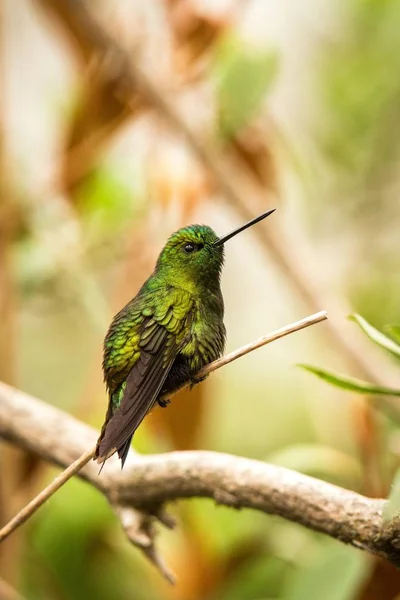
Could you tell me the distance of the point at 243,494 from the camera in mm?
884

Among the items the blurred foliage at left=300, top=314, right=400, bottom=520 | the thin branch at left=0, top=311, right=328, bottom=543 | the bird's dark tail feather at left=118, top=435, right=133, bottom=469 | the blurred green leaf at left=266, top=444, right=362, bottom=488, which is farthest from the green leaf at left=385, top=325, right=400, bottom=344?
the blurred green leaf at left=266, top=444, right=362, bottom=488

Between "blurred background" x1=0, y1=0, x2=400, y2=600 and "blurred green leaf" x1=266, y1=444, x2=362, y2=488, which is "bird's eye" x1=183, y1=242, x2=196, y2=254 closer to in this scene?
"blurred background" x1=0, y1=0, x2=400, y2=600

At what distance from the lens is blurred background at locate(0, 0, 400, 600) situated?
4.87 feet

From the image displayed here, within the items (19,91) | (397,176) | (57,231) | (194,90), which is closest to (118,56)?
(194,90)

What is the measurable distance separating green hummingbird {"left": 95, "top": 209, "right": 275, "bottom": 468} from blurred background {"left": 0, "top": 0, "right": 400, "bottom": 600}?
46 centimetres

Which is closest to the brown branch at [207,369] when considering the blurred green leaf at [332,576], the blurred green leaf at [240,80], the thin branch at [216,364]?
the thin branch at [216,364]

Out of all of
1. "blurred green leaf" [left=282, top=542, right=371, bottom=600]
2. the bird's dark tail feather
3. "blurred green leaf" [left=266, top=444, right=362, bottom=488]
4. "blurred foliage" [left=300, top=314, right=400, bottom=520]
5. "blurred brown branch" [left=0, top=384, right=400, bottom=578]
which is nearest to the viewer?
the bird's dark tail feather

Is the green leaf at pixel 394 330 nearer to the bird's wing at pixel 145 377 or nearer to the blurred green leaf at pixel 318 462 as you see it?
the bird's wing at pixel 145 377

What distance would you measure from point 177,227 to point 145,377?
3.65ft

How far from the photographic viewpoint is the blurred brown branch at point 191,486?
755mm

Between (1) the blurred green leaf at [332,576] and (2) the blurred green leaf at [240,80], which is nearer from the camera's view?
(1) the blurred green leaf at [332,576]

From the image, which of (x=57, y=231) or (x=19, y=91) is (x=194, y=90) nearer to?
(x=57, y=231)

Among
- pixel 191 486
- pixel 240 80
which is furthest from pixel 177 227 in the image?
pixel 191 486

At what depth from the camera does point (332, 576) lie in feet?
3.35
